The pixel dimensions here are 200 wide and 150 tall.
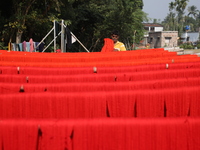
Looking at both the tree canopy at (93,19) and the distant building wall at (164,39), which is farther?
the distant building wall at (164,39)

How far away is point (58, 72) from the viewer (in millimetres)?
1954

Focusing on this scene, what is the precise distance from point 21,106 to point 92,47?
18201 mm

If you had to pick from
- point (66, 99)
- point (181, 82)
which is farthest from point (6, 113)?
point (181, 82)

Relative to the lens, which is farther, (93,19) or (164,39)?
(164,39)

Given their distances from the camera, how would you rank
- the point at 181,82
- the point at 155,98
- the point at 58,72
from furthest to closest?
the point at 58,72
the point at 181,82
the point at 155,98

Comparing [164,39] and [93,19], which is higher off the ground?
[93,19]

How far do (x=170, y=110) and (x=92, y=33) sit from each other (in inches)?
694

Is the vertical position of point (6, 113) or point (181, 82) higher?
point (181, 82)

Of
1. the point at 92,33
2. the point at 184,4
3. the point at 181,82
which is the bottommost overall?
the point at 181,82

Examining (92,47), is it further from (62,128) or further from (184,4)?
(184,4)

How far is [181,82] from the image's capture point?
1.56 m

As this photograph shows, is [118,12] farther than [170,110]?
Yes

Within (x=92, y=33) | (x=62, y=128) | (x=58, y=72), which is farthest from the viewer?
(x=92, y=33)

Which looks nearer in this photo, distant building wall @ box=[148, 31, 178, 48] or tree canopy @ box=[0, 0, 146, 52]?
tree canopy @ box=[0, 0, 146, 52]
